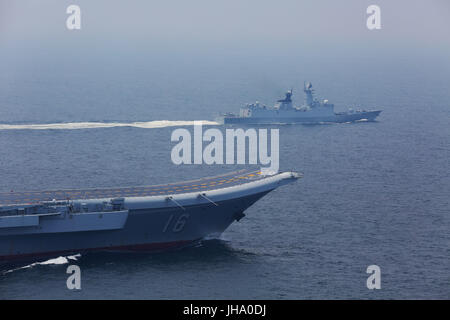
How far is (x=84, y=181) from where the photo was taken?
75.1 meters

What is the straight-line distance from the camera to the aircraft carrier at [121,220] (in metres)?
55.0

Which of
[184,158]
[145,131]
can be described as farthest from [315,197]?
[145,131]

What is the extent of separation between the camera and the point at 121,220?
185 feet

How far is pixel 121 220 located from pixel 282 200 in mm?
18759

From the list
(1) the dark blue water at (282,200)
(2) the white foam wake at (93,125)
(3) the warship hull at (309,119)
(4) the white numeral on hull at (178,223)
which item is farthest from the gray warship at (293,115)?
(4) the white numeral on hull at (178,223)

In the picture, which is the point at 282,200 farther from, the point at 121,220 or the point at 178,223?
the point at 121,220

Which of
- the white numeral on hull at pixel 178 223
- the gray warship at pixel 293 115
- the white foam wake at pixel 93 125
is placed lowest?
the white numeral on hull at pixel 178 223

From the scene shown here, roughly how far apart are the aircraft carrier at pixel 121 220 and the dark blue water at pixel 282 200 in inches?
52.5

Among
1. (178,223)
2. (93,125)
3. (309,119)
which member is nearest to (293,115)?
(309,119)

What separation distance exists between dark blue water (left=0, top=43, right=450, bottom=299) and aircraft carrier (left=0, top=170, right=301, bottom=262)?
133cm

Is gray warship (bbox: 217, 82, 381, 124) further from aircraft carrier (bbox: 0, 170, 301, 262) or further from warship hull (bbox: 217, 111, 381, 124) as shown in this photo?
aircraft carrier (bbox: 0, 170, 301, 262)

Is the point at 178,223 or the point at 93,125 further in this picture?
the point at 93,125

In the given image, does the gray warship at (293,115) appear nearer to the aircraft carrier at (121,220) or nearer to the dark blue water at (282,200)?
the dark blue water at (282,200)

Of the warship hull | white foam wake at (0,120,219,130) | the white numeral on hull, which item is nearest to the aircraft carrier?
the white numeral on hull
